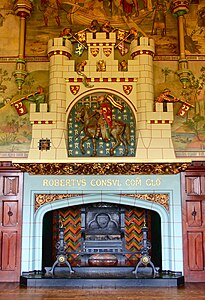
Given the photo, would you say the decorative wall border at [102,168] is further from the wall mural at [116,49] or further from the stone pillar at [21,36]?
the stone pillar at [21,36]

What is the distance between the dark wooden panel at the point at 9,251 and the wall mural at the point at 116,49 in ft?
6.30

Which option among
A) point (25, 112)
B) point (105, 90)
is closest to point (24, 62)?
point (25, 112)

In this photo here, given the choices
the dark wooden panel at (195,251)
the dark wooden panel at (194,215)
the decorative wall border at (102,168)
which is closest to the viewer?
the decorative wall border at (102,168)

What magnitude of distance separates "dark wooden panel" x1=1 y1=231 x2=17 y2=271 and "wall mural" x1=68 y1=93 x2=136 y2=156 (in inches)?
84.1

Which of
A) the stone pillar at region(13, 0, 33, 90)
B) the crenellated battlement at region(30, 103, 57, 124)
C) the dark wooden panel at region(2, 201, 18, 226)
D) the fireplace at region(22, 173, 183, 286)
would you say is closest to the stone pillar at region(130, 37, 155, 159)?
the fireplace at region(22, 173, 183, 286)

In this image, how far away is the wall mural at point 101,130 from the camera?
29.6ft

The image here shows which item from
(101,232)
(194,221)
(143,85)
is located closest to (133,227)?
(101,232)

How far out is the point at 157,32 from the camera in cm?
991

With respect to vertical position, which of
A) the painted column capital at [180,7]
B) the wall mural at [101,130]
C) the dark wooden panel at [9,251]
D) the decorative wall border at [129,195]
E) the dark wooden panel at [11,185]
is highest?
the painted column capital at [180,7]

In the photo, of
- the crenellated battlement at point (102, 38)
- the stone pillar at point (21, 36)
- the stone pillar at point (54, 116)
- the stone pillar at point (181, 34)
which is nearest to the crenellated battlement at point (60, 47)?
the stone pillar at point (54, 116)

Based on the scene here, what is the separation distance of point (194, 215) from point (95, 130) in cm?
279

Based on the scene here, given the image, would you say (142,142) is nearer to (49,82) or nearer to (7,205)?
(49,82)

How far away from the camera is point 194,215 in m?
8.59

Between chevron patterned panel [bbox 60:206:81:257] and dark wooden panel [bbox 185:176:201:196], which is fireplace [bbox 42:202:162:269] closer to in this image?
chevron patterned panel [bbox 60:206:81:257]
